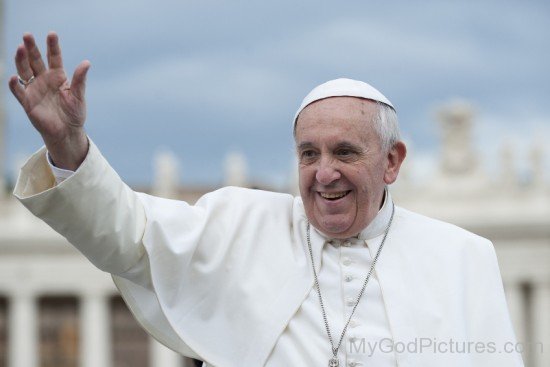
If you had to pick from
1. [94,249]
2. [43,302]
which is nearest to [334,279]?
[94,249]

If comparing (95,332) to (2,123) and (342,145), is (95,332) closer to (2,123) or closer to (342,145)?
(2,123)

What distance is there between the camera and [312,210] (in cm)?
363

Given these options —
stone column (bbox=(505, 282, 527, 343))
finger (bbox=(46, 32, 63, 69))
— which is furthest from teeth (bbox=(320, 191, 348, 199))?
stone column (bbox=(505, 282, 527, 343))

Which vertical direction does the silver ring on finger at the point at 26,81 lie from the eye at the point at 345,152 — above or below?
above

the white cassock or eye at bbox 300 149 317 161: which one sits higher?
eye at bbox 300 149 317 161

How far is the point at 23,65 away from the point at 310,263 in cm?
97

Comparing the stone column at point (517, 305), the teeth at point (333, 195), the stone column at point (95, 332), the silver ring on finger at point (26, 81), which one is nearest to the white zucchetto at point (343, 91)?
the teeth at point (333, 195)

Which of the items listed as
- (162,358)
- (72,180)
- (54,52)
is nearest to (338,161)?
(72,180)

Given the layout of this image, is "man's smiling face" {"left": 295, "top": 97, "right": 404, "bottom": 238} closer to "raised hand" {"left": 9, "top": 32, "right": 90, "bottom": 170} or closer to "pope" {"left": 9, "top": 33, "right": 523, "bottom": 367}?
"pope" {"left": 9, "top": 33, "right": 523, "bottom": 367}

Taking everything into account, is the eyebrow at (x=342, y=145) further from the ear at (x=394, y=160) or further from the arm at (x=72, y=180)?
the arm at (x=72, y=180)

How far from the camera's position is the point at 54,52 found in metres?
3.26

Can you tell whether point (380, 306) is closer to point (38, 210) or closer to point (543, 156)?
point (38, 210)

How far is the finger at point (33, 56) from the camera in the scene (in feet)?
10.5

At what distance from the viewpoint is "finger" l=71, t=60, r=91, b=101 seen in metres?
3.23
